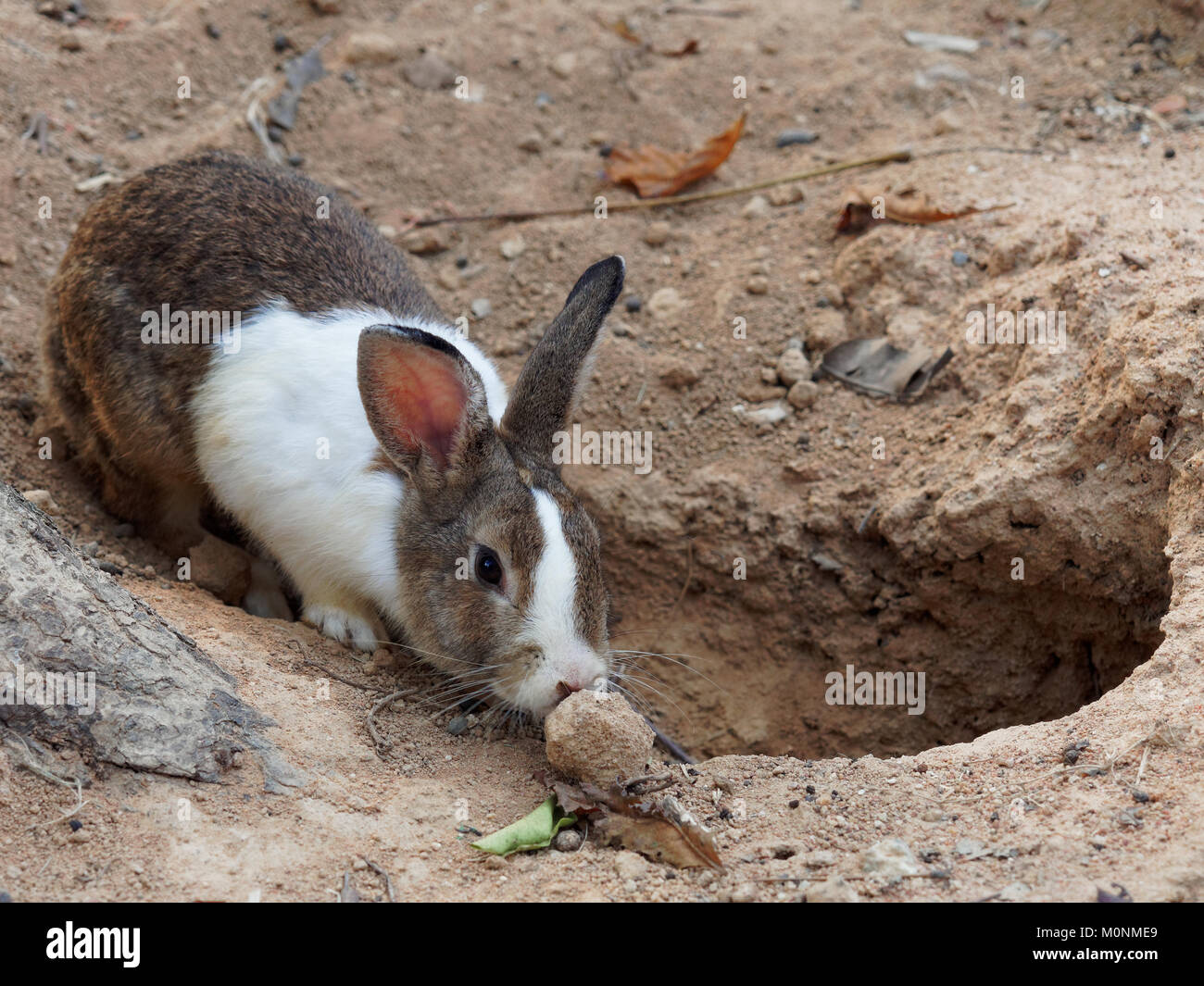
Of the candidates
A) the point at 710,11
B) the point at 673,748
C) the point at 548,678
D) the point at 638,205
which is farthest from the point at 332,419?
the point at 710,11

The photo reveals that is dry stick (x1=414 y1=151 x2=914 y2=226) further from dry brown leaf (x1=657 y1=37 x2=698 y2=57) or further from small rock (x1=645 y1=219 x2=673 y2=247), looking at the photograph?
dry brown leaf (x1=657 y1=37 x2=698 y2=57)

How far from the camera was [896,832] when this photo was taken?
11.5ft

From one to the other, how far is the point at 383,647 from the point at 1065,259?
12.1 ft

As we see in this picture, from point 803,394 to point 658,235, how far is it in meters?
1.58

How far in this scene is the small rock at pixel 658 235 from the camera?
23.3 ft

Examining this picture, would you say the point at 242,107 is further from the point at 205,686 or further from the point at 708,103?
the point at 205,686

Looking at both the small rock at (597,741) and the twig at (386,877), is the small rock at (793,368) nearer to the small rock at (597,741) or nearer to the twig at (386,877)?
the small rock at (597,741)

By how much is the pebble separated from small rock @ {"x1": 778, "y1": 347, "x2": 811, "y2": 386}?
191cm

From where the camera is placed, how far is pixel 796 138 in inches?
297

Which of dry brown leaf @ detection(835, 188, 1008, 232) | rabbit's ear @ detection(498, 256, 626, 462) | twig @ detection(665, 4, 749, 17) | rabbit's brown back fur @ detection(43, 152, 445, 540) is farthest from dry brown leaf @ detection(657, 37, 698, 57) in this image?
rabbit's ear @ detection(498, 256, 626, 462)

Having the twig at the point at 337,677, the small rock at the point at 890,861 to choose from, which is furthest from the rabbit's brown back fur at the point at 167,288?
the small rock at the point at 890,861

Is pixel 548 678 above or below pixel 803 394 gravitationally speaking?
below

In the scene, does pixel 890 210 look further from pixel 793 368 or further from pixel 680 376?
pixel 680 376
